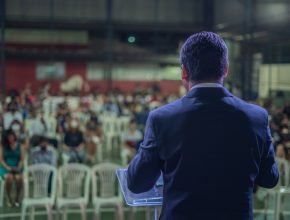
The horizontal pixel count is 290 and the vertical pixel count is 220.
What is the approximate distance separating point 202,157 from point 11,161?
5727 millimetres

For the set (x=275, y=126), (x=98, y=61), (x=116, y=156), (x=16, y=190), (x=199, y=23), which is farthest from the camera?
(x=98, y=61)

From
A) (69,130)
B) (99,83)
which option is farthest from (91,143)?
(99,83)

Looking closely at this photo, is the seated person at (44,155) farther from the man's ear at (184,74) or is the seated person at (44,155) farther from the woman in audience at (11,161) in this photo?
the man's ear at (184,74)

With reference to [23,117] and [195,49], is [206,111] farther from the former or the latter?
[23,117]

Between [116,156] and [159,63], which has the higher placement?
[159,63]

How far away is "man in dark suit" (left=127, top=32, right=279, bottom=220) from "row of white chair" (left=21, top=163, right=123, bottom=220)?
4.08 m

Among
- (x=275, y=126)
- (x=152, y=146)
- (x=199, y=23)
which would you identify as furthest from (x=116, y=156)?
(x=152, y=146)

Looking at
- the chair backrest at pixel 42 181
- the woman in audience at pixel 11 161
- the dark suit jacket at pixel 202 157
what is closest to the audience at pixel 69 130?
the woman in audience at pixel 11 161

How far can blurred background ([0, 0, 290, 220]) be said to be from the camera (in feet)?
17.7

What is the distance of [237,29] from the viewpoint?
12.5 meters

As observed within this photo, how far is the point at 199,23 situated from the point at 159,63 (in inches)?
75.1

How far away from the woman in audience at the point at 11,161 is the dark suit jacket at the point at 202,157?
17.7ft

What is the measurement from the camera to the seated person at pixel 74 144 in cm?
785

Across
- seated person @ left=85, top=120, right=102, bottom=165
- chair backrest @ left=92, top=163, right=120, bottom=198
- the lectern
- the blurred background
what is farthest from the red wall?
the lectern
